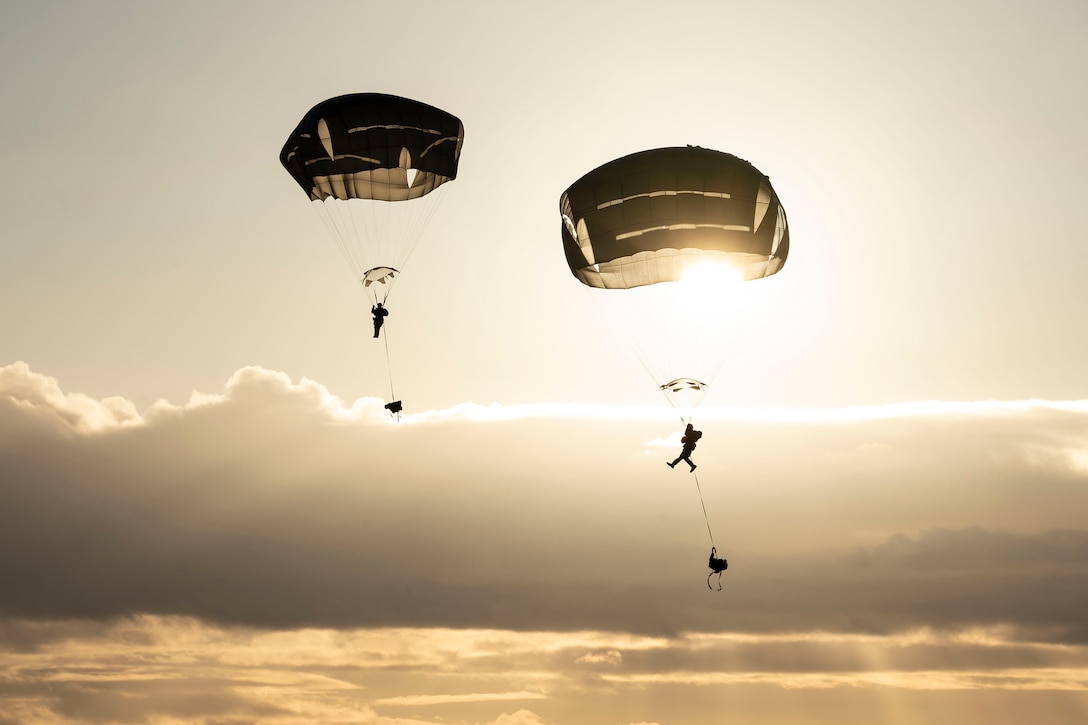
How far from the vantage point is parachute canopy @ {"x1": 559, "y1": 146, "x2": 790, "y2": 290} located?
5509cm

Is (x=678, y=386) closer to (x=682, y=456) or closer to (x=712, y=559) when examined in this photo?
(x=682, y=456)

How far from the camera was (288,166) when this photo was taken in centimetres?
6016

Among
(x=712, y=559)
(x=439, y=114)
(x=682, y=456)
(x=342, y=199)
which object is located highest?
(x=439, y=114)

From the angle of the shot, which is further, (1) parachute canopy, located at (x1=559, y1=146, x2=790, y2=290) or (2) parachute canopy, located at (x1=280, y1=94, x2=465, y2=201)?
(2) parachute canopy, located at (x1=280, y1=94, x2=465, y2=201)

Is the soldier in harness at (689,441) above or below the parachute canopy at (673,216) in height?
below

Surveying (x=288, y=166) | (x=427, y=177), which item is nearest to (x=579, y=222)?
(x=427, y=177)

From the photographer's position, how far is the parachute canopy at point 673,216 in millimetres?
55094

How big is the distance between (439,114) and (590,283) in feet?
30.3

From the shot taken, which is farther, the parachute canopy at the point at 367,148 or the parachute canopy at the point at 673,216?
the parachute canopy at the point at 367,148

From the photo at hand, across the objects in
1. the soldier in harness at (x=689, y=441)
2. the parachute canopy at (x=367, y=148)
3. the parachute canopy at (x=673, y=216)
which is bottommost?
the soldier in harness at (x=689, y=441)

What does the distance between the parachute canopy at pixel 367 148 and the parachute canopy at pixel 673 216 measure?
6450 millimetres

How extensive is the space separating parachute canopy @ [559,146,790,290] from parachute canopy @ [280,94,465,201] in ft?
21.2

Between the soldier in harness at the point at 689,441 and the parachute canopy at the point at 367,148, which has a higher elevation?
the parachute canopy at the point at 367,148

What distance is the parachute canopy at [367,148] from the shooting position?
58156 millimetres
